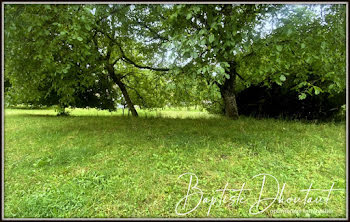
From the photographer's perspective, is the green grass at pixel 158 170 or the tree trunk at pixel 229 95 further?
the tree trunk at pixel 229 95

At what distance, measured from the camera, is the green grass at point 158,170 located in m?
2.72

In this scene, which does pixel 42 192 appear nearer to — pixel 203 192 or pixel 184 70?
pixel 203 192

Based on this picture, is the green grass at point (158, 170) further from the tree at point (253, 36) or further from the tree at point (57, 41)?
the tree at point (57, 41)

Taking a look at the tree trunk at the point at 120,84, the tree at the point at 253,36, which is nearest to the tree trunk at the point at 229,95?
the tree at the point at 253,36

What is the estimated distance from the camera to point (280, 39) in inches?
179

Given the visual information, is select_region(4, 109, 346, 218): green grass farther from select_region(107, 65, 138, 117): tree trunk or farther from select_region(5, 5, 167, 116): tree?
select_region(107, 65, 138, 117): tree trunk

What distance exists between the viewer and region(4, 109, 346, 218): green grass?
2725 mm

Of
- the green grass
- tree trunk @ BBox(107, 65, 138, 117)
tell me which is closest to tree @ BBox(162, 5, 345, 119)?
the green grass

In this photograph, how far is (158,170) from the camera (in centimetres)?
363

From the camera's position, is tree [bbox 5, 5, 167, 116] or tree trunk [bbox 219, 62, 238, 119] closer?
tree [bbox 5, 5, 167, 116]

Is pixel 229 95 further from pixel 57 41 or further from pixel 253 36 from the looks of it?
pixel 57 41

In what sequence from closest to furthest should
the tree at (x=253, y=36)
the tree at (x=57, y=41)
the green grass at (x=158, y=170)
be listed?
the green grass at (x=158, y=170), the tree at (x=57, y=41), the tree at (x=253, y=36)

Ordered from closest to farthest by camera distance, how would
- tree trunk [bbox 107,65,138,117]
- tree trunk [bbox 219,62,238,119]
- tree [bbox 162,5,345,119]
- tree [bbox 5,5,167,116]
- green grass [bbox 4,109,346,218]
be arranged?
green grass [bbox 4,109,346,218] → tree [bbox 5,5,167,116] → tree [bbox 162,5,345,119] → tree trunk [bbox 219,62,238,119] → tree trunk [bbox 107,65,138,117]

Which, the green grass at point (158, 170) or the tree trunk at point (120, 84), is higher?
the tree trunk at point (120, 84)
